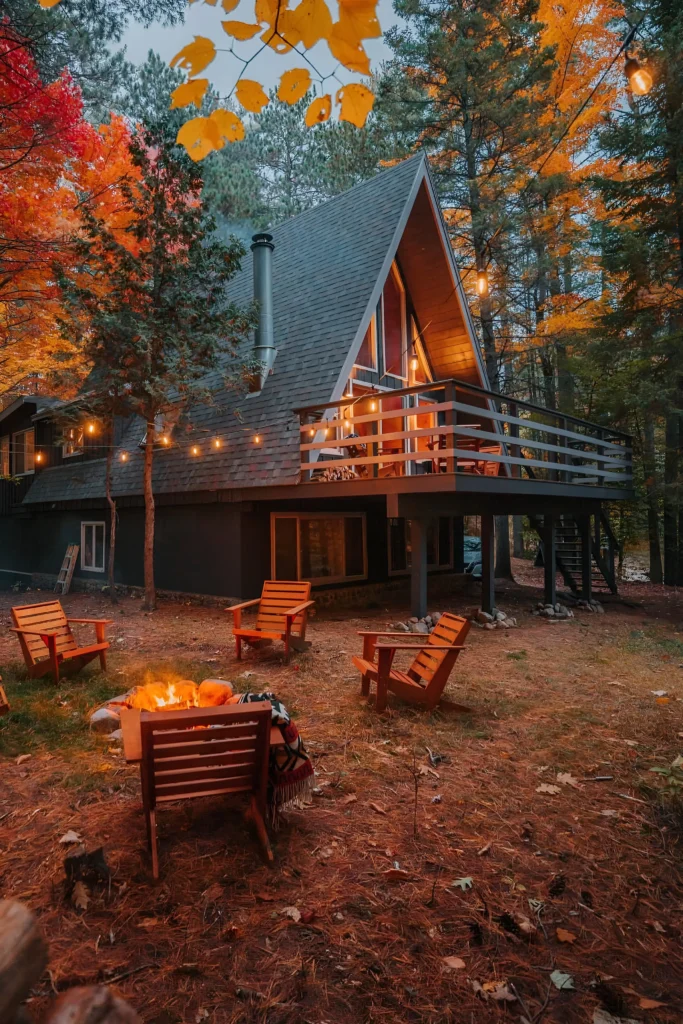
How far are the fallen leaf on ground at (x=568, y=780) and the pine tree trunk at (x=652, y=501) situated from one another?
11.8 meters

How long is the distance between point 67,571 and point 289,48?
51.9 ft

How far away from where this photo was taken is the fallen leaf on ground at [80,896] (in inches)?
110

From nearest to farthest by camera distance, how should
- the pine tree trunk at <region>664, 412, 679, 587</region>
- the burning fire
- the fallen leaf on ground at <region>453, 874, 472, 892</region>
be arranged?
the fallen leaf on ground at <region>453, 874, 472, 892</region> < the burning fire < the pine tree trunk at <region>664, 412, 679, 587</region>

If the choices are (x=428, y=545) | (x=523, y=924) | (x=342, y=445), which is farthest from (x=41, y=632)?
(x=428, y=545)

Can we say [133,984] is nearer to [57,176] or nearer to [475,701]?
[475,701]

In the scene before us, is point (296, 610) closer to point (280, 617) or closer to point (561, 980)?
point (280, 617)

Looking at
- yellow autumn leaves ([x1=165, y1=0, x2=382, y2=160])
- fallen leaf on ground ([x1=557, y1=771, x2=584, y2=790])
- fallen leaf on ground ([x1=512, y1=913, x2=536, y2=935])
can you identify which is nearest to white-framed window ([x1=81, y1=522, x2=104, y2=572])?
fallen leaf on ground ([x1=557, y1=771, x2=584, y2=790])

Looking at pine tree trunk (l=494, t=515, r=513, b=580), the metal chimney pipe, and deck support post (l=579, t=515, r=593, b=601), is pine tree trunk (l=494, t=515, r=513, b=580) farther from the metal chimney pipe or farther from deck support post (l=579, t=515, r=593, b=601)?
the metal chimney pipe

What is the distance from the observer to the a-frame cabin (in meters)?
10.0

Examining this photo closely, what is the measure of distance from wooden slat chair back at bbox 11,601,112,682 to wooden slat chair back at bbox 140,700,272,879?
3.71 meters

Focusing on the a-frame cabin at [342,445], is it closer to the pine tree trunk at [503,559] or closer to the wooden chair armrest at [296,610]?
the pine tree trunk at [503,559]

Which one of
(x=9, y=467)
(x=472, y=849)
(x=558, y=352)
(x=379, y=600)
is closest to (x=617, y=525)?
(x=558, y=352)

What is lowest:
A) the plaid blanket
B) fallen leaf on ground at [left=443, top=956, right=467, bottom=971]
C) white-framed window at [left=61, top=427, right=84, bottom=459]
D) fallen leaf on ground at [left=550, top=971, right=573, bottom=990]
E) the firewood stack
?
fallen leaf on ground at [left=550, top=971, right=573, bottom=990]

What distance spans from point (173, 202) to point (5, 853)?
11.0 meters
